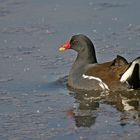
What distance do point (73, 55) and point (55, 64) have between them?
0.91m

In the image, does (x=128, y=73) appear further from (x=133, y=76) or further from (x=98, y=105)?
(x=98, y=105)

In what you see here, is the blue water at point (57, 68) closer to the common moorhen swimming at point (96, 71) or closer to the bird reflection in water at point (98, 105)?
the bird reflection in water at point (98, 105)

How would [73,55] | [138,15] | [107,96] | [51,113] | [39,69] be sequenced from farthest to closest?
[138,15] → [73,55] → [39,69] → [107,96] → [51,113]

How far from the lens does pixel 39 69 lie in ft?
41.0

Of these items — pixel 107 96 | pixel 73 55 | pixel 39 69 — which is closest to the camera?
pixel 107 96

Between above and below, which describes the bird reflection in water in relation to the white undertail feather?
below

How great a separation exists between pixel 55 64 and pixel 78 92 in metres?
1.11

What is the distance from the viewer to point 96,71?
11.8m

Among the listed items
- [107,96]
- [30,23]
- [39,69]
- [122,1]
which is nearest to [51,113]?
[107,96]

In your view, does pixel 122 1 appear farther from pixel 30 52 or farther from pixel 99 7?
pixel 30 52

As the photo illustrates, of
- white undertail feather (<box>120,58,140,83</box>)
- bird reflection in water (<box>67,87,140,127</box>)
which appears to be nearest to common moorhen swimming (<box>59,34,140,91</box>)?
white undertail feather (<box>120,58,140,83</box>)

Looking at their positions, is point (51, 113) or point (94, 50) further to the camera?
point (94, 50)

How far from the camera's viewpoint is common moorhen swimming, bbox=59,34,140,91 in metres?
11.3

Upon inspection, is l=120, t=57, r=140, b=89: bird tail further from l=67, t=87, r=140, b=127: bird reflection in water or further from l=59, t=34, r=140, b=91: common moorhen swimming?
l=67, t=87, r=140, b=127: bird reflection in water
